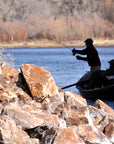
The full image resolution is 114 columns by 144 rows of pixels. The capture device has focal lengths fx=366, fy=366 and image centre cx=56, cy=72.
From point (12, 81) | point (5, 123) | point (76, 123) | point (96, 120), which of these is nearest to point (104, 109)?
point (96, 120)

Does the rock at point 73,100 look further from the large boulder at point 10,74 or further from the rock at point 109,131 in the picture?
the large boulder at point 10,74

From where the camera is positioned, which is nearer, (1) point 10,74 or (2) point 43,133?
(2) point 43,133

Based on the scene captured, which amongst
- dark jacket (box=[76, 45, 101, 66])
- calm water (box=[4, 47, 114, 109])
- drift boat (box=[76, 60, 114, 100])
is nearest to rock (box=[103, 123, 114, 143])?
calm water (box=[4, 47, 114, 109])

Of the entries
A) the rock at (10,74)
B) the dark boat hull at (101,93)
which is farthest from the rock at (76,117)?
the dark boat hull at (101,93)

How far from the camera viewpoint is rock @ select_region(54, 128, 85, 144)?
17.9 feet

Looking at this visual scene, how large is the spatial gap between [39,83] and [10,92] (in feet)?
2.06

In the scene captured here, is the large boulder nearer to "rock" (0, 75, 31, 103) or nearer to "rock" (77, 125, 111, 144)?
Answer: "rock" (0, 75, 31, 103)

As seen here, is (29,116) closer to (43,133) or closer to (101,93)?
(43,133)

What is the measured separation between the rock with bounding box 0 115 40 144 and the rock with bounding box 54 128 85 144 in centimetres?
37

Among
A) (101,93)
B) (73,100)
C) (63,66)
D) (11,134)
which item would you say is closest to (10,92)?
(73,100)

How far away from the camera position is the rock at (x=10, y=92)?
6863mm

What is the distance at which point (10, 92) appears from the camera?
7008 millimetres

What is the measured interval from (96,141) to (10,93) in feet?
6.69

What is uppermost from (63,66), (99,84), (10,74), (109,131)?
(10,74)
